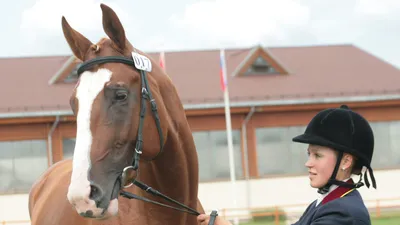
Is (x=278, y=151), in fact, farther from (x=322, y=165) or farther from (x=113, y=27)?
(x=322, y=165)

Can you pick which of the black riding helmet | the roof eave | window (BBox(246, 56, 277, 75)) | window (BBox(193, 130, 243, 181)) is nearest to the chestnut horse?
the black riding helmet

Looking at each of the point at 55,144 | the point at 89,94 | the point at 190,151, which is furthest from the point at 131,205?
the point at 55,144

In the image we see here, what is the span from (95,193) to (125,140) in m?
0.38

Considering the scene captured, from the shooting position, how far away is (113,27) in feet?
11.2

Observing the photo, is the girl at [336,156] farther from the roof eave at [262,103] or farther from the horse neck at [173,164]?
the roof eave at [262,103]

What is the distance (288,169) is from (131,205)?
19665mm

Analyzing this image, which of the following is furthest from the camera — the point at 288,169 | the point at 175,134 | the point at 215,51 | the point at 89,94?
the point at 215,51

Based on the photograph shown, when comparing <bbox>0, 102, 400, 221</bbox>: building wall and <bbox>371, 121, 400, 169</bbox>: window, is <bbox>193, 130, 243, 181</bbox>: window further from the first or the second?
<bbox>371, 121, 400, 169</bbox>: window

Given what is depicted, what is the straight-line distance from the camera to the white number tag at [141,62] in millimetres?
3507

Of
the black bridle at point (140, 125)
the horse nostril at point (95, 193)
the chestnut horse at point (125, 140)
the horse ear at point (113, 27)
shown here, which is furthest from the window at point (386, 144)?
the horse nostril at point (95, 193)

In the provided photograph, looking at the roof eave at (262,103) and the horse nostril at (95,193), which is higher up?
the roof eave at (262,103)

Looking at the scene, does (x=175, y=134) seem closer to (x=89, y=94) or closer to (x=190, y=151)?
(x=190, y=151)

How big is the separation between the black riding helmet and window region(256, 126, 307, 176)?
20.0 m

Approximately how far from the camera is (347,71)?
1067 inches
